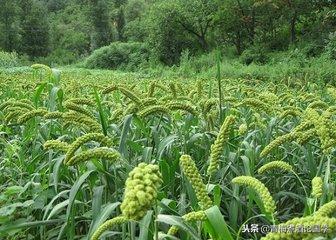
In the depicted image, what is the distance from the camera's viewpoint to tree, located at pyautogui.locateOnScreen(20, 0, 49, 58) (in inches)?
1801

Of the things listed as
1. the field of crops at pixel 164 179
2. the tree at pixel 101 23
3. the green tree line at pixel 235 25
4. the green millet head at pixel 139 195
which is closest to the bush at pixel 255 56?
the green tree line at pixel 235 25

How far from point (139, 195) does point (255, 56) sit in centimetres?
2006

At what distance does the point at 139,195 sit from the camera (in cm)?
79

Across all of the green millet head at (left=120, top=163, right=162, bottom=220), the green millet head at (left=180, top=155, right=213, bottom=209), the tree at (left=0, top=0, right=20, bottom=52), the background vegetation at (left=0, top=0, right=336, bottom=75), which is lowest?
the background vegetation at (left=0, top=0, right=336, bottom=75)

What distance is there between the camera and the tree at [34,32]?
4575 cm

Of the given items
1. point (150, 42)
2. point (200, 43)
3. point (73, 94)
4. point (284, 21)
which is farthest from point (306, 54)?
point (73, 94)

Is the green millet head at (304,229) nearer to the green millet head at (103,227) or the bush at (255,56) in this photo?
the green millet head at (103,227)

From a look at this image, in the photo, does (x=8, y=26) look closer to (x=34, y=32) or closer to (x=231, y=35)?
(x=34, y=32)

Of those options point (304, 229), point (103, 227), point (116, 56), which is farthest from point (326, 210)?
point (116, 56)

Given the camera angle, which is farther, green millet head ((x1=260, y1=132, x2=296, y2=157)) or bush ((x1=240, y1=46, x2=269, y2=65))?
bush ((x1=240, y1=46, x2=269, y2=65))

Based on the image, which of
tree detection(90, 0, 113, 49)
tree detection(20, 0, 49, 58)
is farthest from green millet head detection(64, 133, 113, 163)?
tree detection(90, 0, 113, 49)

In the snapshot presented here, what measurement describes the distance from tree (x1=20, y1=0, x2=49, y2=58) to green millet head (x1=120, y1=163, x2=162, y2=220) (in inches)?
1850

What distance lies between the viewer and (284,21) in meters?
22.8

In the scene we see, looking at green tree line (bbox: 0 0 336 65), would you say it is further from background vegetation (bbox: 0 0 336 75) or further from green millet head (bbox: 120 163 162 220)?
green millet head (bbox: 120 163 162 220)
